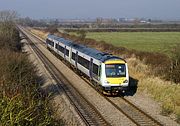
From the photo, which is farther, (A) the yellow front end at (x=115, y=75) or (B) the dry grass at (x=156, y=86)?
(A) the yellow front end at (x=115, y=75)

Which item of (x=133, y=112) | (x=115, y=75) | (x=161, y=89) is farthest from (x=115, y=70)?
(x=133, y=112)

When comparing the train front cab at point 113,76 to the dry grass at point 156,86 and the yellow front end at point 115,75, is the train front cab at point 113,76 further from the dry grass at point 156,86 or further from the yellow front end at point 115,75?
the dry grass at point 156,86

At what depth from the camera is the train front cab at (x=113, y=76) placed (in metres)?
20.8

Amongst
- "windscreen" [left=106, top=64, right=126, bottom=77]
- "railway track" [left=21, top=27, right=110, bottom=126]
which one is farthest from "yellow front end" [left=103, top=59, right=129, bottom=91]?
"railway track" [left=21, top=27, right=110, bottom=126]

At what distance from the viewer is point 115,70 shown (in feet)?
69.3

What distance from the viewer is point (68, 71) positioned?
33250 millimetres

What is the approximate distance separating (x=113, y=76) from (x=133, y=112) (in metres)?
3.62

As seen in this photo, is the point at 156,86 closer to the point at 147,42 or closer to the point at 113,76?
the point at 113,76

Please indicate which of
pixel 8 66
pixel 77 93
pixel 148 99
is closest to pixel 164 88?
pixel 148 99

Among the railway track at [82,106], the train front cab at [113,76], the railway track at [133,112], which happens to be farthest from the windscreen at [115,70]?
the railway track at [82,106]

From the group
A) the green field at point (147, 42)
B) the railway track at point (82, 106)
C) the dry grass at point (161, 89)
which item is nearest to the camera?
the railway track at point (82, 106)

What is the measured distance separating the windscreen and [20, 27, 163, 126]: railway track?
1.40m

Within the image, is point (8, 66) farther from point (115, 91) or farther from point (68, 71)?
point (68, 71)

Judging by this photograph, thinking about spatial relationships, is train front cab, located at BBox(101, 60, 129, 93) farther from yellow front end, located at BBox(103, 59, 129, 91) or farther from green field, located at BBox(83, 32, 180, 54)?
green field, located at BBox(83, 32, 180, 54)
